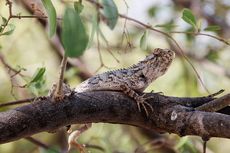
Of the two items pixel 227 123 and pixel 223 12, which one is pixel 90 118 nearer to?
pixel 227 123

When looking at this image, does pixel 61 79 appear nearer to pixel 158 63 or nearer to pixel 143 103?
pixel 143 103

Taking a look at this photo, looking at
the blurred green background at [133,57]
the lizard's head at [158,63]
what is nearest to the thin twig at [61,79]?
the lizard's head at [158,63]

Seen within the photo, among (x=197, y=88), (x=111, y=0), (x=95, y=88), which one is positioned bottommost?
(x=197, y=88)

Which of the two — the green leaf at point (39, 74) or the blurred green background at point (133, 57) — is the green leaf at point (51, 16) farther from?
the blurred green background at point (133, 57)

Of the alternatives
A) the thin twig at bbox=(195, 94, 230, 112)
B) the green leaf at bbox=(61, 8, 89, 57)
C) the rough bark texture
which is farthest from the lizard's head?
→ the green leaf at bbox=(61, 8, 89, 57)

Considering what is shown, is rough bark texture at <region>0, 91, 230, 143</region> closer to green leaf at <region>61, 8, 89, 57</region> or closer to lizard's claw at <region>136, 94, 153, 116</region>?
lizard's claw at <region>136, 94, 153, 116</region>

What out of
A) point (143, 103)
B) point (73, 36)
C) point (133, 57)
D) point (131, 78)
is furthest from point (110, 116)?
point (133, 57)

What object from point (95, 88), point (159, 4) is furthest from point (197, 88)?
point (95, 88)
